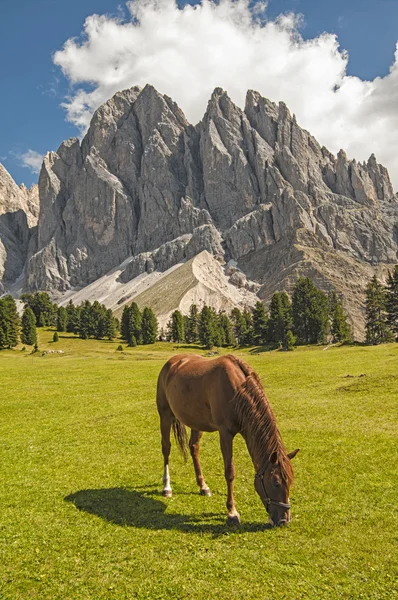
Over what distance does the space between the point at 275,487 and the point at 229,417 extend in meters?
2.09

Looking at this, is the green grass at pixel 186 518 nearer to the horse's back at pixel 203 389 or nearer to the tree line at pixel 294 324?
the horse's back at pixel 203 389

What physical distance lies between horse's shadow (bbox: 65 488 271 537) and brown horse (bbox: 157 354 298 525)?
0.48m

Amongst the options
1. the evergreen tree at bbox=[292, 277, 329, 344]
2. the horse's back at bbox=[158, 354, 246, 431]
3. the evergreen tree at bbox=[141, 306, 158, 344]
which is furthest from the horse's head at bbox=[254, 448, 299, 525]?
the evergreen tree at bbox=[141, 306, 158, 344]

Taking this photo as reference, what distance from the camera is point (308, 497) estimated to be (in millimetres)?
11242

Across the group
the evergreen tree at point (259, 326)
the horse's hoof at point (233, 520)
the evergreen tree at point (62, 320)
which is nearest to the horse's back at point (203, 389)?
the horse's hoof at point (233, 520)

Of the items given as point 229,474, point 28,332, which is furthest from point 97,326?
point 229,474

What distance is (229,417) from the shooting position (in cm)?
1036

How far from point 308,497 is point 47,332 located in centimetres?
14759

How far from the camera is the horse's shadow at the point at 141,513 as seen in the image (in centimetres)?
969

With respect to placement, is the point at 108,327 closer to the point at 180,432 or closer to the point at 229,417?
the point at 180,432

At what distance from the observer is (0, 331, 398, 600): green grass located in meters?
7.50

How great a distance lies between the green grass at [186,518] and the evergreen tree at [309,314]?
92.5m

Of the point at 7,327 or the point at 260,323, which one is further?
the point at 260,323

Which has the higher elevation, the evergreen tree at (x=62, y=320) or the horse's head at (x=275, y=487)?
the evergreen tree at (x=62, y=320)
